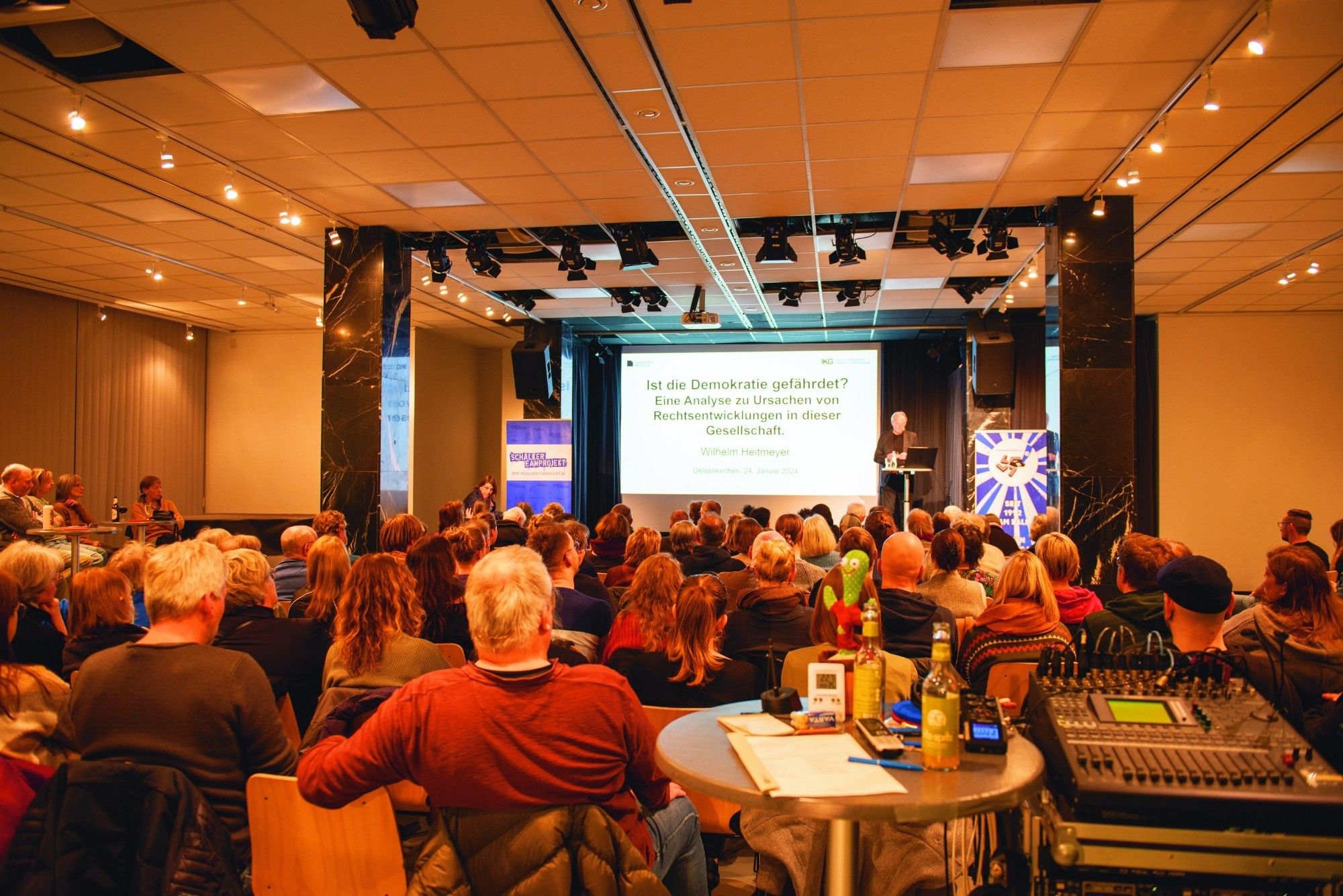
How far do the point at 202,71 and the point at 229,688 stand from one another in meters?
3.85

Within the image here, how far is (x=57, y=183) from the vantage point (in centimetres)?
640

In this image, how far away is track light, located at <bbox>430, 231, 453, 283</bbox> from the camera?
7.76 m

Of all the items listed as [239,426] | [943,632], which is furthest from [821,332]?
[943,632]

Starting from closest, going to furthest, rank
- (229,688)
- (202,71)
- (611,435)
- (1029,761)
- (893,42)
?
(1029,761)
(229,688)
(893,42)
(202,71)
(611,435)

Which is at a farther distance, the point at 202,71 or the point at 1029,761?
the point at 202,71

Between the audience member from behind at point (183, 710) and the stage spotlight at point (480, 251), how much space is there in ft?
19.9

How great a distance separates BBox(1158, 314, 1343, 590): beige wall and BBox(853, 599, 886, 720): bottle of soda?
1042 cm

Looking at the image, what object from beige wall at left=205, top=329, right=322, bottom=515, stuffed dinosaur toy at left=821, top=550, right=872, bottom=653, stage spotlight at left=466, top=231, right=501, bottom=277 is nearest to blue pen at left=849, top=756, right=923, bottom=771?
stuffed dinosaur toy at left=821, top=550, right=872, bottom=653

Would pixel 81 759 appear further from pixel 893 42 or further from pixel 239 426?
pixel 239 426

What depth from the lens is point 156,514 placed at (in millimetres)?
9383

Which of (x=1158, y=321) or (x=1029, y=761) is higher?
(x=1158, y=321)

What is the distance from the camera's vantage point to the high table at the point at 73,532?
6488 mm

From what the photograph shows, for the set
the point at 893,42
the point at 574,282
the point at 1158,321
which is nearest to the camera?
the point at 893,42

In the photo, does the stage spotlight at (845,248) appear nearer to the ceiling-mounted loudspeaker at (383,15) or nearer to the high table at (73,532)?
the ceiling-mounted loudspeaker at (383,15)
